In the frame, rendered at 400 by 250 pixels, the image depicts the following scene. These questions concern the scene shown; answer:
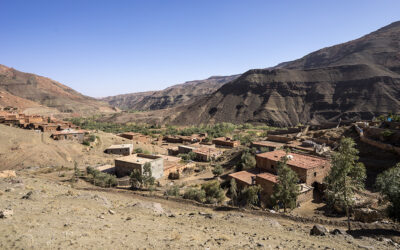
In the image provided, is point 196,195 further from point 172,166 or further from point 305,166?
point 172,166

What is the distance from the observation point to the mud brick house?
19.4 m

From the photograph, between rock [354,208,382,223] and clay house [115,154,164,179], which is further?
clay house [115,154,164,179]

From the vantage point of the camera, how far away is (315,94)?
91.2 m

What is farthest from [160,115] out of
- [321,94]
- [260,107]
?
[321,94]

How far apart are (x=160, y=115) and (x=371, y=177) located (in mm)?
98746

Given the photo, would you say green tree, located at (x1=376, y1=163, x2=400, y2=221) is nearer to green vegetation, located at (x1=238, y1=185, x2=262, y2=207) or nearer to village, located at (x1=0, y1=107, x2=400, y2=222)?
village, located at (x1=0, y1=107, x2=400, y2=222)

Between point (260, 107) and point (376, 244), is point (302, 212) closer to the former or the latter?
point (376, 244)

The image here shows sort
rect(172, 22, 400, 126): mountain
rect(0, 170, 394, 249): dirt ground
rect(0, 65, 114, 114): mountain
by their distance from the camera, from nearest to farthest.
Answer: rect(0, 170, 394, 249): dirt ground
rect(172, 22, 400, 126): mountain
rect(0, 65, 114, 114): mountain

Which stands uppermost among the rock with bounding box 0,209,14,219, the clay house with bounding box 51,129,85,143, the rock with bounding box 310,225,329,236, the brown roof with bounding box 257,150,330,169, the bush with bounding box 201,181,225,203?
the clay house with bounding box 51,129,85,143

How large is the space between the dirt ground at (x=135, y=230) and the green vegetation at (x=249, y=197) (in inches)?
153

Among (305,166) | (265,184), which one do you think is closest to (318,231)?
(265,184)

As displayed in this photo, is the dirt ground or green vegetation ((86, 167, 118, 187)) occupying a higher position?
Answer: the dirt ground

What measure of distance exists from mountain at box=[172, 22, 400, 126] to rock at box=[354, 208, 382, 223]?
73.2 m

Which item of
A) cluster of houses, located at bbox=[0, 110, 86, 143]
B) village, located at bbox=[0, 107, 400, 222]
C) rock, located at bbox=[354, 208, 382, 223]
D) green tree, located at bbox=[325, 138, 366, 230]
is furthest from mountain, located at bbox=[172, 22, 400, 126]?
green tree, located at bbox=[325, 138, 366, 230]
